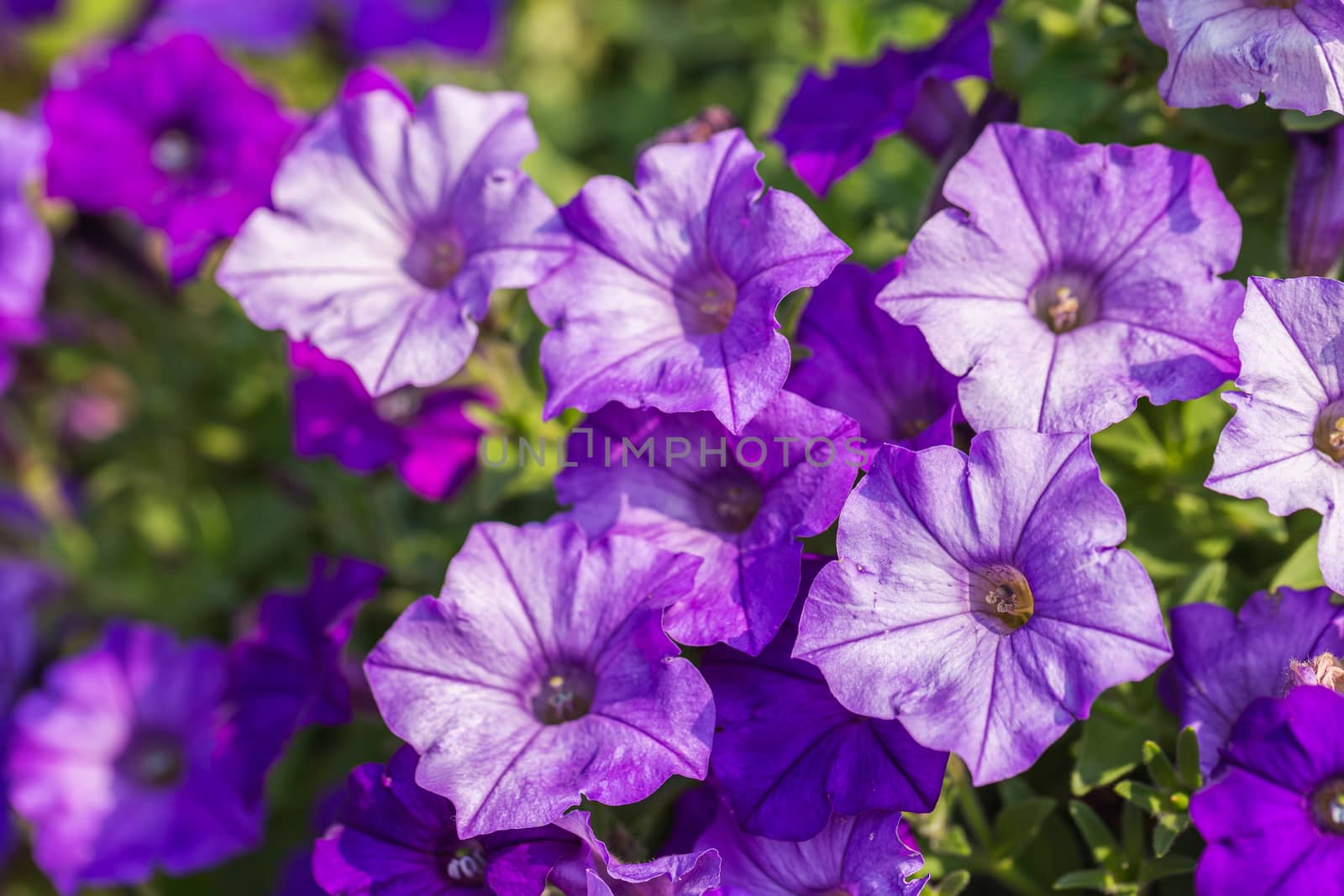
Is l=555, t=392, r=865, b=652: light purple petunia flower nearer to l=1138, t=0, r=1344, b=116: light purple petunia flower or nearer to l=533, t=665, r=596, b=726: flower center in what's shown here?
l=533, t=665, r=596, b=726: flower center

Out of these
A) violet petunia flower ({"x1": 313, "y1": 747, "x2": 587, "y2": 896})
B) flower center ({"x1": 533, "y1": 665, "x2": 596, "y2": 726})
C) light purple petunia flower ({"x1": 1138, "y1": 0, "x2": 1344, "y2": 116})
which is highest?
light purple petunia flower ({"x1": 1138, "y1": 0, "x2": 1344, "y2": 116})

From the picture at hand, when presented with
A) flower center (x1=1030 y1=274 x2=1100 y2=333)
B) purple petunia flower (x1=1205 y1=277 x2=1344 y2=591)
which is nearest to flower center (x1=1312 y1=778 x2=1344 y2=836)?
purple petunia flower (x1=1205 y1=277 x2=1344 y2=591)

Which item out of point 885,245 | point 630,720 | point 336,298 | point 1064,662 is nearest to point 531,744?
point 630,720

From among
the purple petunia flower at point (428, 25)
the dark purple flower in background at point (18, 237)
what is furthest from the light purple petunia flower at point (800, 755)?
the purple petunia flower at point (428, 25)

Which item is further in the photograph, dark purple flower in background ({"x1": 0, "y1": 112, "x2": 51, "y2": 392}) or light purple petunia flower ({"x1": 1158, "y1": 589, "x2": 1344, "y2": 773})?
dark purple flower in background ({"x1": 0, "y1": 112, "x2": 51, "y2": 392})

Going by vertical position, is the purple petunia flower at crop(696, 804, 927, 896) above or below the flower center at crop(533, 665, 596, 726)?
below

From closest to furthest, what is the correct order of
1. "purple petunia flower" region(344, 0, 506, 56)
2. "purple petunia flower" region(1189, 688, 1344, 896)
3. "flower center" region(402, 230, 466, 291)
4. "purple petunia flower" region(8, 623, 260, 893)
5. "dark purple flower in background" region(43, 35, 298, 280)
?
"purple petunia flower" region(1189, 688, 1344, 896), "flower center" region(402, 230, 466, 291), "purple petunia flower" region(8, 623, 260, 893), "dark purple flower in background" region(43, 35, 298, 280), "purple petunia flower" region(344, 0, 506, 56)

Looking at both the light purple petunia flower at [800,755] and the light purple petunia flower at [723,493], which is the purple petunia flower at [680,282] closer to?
the light purple petunia flower at [723,493]

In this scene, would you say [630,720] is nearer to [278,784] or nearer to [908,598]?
[908,598]
